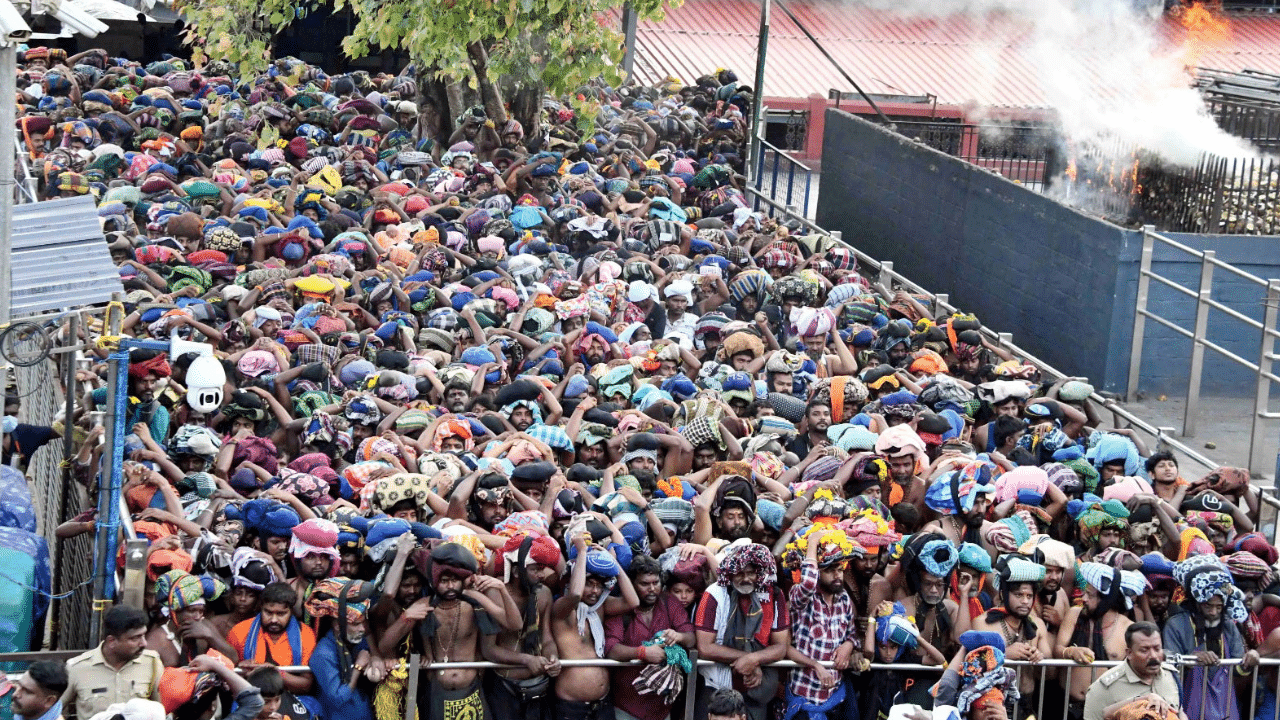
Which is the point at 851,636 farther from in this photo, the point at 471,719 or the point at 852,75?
the point at 852,75

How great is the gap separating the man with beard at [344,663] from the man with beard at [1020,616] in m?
2.96

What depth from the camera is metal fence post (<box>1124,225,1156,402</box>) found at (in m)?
13.7

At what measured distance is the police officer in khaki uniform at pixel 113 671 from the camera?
7020 mm

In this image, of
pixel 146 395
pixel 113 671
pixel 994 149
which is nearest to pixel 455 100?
pixel 994 149

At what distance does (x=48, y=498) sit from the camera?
32.8 feet

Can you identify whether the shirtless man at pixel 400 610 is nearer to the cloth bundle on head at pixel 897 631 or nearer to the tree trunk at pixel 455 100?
the cloth bundle on head at pixel 897 631

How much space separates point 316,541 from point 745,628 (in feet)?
6.86

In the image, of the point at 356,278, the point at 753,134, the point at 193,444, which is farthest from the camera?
the point at 753,134

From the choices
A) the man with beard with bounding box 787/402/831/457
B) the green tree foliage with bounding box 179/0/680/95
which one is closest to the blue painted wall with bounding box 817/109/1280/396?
the green tree foliage with bounding box 179/0/680/95

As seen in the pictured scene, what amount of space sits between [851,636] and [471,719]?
1.88 metres

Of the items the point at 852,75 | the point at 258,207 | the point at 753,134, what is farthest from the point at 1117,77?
the point at 258,207

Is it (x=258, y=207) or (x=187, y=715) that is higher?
(x=258, y=207)

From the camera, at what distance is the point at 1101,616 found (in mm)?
8680

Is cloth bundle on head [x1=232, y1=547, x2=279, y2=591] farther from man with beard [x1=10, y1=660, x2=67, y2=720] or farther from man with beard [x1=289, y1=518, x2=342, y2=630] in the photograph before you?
man with beard [x1=10, y1=660, x2=67, y2=720]
